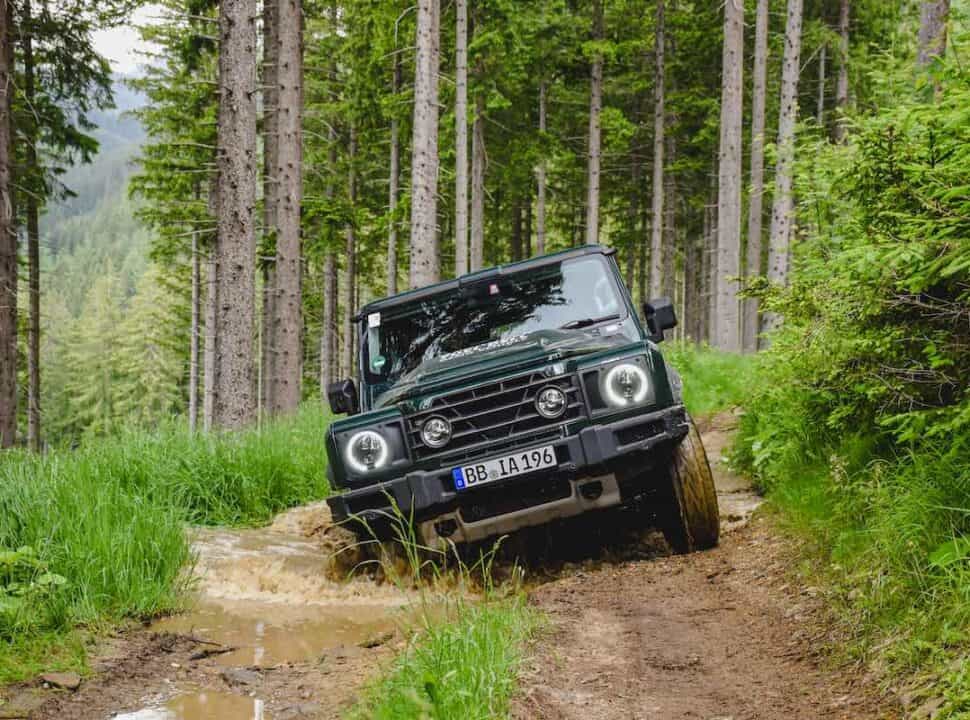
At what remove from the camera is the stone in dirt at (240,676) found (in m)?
3.93

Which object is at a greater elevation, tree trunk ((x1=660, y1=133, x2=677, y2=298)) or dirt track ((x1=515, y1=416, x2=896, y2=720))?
tree trunk ((x1=660, y1=133, x2=677, y2=298))

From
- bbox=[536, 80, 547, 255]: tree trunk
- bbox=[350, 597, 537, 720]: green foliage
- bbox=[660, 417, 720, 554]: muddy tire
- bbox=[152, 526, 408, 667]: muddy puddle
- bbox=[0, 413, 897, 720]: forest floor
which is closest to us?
bbox=[350, 597, 537, 720]: green foliage

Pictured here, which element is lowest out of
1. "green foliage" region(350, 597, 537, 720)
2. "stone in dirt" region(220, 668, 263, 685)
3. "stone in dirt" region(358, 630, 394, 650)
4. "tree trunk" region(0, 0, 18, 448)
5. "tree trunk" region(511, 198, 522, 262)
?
"stone in dirt" region(358, 630, 394, 650)

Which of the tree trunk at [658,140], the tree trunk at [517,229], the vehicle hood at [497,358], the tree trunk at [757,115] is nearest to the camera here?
the vehicle hood at [497,358]

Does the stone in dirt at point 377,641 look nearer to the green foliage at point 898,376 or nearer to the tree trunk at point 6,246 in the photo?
the green foliage at point 898,376

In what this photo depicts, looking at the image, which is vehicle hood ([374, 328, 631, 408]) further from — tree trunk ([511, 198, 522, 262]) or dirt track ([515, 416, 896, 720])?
tree trunk ([511, 198, 522, 262])

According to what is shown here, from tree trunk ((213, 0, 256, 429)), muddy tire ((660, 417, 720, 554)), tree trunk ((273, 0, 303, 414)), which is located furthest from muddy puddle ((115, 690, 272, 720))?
tree trunk ((273, 0, 303, 414))

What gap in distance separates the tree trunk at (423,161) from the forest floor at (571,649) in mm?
8549

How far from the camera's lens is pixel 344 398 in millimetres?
6188

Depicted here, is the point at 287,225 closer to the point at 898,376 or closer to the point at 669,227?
the point at 898,376

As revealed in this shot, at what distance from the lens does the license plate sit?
16.0 feet

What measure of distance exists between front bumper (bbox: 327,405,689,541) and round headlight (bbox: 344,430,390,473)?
0.14 metres

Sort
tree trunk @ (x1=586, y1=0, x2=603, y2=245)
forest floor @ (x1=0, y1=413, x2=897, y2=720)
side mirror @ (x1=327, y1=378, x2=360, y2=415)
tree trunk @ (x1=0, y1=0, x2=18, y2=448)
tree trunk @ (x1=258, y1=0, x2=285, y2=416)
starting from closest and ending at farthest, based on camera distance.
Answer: forest floor @ (x1=0, y1=413, x2=897, y2=720)
side mirror @ (x1=327, y1=378, x2=360, y2=415)
tree trunk @ (x1=0, y1=0, x2=18, y2=448)
tree trunk @ (x1=258, y1=0, x2=285, y2=416)
tree trunk @ (x1=586, y1=0, x2=603, y2=245)

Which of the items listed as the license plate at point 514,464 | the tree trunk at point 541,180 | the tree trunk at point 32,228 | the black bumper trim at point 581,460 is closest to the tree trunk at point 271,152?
the tree trunk at point 32,228
